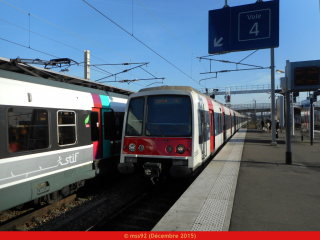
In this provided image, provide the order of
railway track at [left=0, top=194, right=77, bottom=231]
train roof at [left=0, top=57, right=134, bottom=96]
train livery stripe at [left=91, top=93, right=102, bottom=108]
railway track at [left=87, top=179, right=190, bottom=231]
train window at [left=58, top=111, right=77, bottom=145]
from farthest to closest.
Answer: train livery stripe at [left=91, top=93, right=102, bottom=108] < train roof at [left=0, top=57, right=134, bottom=96] < train window at [left=58, top=111, right=77, bottom=145] < railway track at [left=87, top=179, right=190, bottom=231] < railway track at [left=0, top=194, right=77, bottom=231]

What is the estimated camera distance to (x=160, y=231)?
397 centimetres

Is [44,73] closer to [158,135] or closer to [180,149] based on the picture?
[158,135]

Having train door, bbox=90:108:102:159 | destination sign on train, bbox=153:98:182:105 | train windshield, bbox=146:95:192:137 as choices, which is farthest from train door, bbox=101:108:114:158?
destination sign on train, bbox=153:98:182:105

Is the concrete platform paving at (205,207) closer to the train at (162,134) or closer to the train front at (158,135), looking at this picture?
the train at (162,134)

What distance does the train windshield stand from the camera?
22.7 feet

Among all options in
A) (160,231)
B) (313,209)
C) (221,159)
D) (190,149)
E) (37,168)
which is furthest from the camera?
(221,159)

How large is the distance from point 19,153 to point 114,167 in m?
3.89

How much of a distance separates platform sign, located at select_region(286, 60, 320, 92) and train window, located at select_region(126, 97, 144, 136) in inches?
236

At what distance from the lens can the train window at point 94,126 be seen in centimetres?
751

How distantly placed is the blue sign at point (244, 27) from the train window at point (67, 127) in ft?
25.2

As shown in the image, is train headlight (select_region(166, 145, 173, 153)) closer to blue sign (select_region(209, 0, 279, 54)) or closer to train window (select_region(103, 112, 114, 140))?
train window (select_region(103, 112, 114, 140))

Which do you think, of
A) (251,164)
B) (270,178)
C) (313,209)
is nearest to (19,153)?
(313,209)

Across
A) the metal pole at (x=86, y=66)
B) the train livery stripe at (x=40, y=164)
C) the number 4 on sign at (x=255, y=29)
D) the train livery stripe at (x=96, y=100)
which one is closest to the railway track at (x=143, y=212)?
the train livery stripe at (x=40, y=164)

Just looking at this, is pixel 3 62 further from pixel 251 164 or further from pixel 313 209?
pixel 251 164
